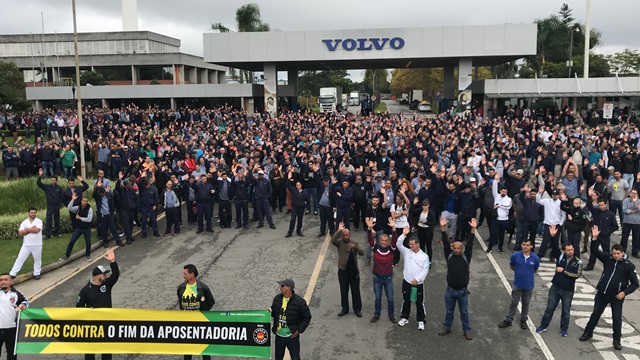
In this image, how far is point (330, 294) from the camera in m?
10.3

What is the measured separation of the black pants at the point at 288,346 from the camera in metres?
7.04

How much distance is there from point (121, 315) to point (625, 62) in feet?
257

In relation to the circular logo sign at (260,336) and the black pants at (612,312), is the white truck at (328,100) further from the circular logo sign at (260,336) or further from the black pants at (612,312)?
the circular logo sign at (260,336)

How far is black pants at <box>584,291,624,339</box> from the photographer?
26.4 ft

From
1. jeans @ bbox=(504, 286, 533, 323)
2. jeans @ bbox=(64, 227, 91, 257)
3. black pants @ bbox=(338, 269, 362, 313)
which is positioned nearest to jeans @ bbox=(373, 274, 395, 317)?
black pants @ bbox=(338, 269, 362, 313)

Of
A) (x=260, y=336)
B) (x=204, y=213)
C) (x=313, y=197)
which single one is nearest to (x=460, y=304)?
(x=260, y=336)

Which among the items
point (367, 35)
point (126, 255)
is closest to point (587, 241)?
point (126, 255)

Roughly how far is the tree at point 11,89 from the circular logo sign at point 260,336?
147 feet

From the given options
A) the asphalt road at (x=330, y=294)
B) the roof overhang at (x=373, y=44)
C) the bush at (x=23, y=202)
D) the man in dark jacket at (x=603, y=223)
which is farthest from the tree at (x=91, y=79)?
the man in dark jacket at (x=603, y=223)

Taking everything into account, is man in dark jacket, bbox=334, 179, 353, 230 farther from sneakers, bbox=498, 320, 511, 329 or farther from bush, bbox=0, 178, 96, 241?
bush, bbox=0, 178, 96, 241

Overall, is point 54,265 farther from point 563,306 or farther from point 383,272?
point 563,306

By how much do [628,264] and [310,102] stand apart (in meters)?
76.6

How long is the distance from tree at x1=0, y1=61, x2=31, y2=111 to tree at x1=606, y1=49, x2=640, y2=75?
69.7 meters

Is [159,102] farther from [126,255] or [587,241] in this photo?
[587,241]
